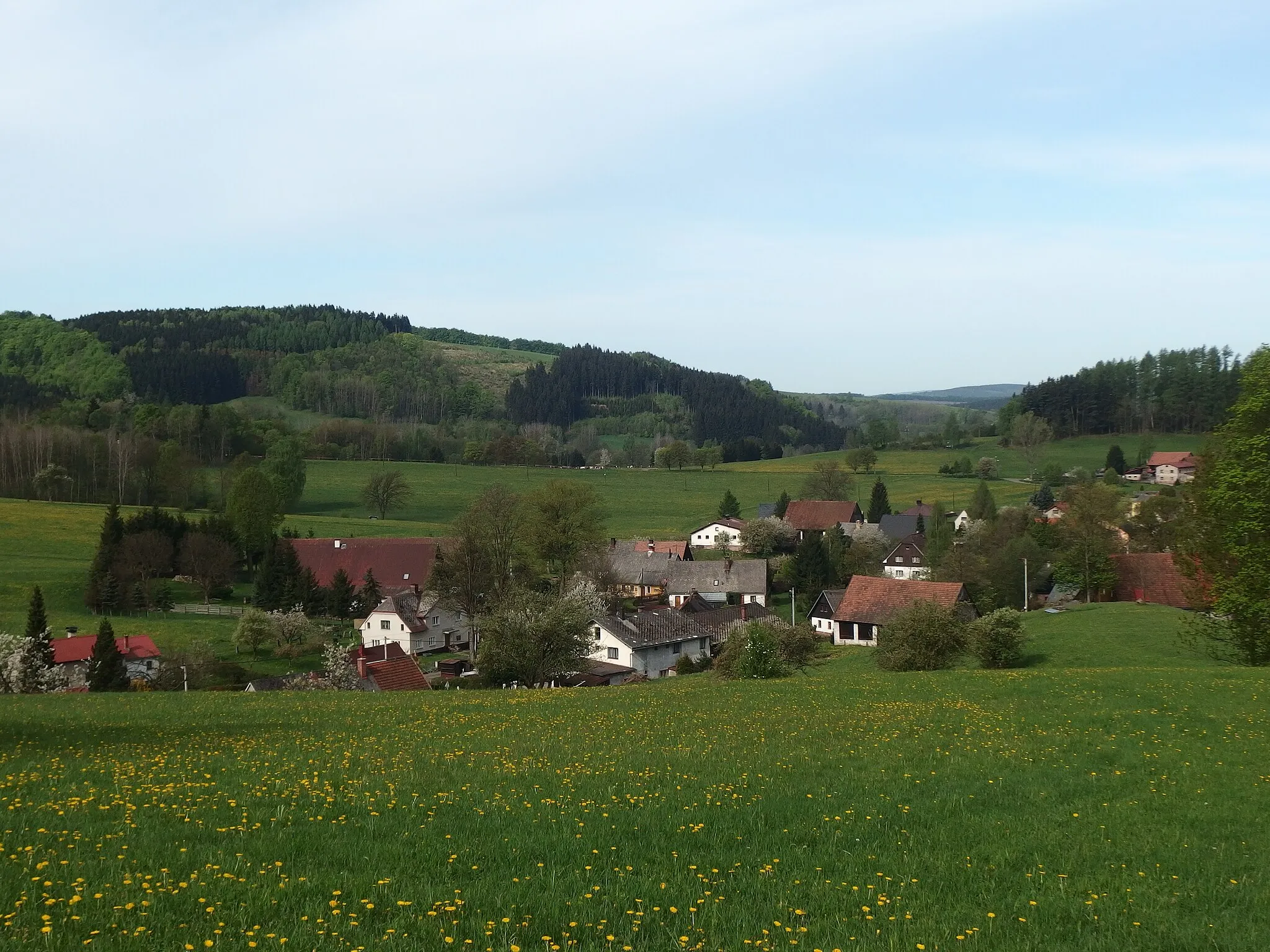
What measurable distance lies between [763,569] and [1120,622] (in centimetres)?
5073

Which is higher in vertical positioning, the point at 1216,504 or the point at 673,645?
the point at 1216,504

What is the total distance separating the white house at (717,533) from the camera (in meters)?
124

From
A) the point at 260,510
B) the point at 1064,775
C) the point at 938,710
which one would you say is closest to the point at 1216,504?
the point at 938,710

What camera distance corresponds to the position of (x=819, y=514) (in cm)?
12962

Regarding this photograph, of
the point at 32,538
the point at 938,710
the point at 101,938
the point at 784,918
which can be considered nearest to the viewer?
the point at 101,938

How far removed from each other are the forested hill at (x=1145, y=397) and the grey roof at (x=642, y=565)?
4588 inches

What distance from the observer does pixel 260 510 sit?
325 ft

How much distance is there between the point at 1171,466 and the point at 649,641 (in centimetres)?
11860

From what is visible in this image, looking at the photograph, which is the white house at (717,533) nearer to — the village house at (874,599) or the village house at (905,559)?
the village house at (905,559)

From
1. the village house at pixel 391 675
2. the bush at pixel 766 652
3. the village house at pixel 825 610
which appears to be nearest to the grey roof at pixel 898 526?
the village house at pixel 825 610

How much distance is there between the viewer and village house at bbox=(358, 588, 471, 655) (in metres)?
77.2

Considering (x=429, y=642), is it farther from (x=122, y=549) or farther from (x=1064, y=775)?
(x=1064, y=775)

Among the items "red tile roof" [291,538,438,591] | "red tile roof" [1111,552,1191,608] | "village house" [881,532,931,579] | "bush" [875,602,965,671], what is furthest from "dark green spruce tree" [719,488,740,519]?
"bush" [875,602,965,671]

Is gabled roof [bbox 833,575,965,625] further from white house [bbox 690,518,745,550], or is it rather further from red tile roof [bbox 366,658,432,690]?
white house [bbox 690,518,745,550]
